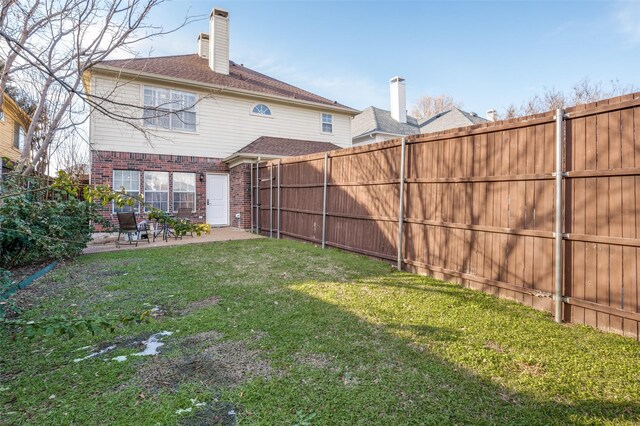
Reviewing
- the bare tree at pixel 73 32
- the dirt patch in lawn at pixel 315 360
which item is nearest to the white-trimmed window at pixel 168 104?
the bare tree at pixel 73 32

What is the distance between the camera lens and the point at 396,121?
23094 mm

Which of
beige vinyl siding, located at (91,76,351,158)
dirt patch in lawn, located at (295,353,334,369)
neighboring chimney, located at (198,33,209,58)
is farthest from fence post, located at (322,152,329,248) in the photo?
neighboring chimney, located at (198,33,209,58)

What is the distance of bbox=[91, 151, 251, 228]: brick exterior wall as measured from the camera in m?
11.8

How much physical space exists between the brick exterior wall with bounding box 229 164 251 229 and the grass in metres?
7.44

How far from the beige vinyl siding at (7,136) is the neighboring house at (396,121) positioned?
1778 cm

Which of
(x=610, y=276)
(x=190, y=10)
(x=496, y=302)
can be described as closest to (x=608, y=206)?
(x=610, y=276)

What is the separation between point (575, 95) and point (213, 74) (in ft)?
55.4

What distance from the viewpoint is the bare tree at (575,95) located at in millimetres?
15523

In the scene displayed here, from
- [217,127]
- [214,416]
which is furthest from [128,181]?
[214,416]

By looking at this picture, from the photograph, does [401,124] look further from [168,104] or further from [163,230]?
[163,230]

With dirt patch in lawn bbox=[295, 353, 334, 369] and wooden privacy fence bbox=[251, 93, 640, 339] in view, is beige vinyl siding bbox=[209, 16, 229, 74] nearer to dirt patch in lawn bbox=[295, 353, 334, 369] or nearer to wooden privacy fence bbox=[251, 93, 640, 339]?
wooden privacy fence bbox=[251, 93, 640, 339]

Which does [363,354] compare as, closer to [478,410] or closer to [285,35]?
[478,410]

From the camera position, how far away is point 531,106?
18.1m

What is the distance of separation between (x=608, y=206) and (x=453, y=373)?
2.21 metres
